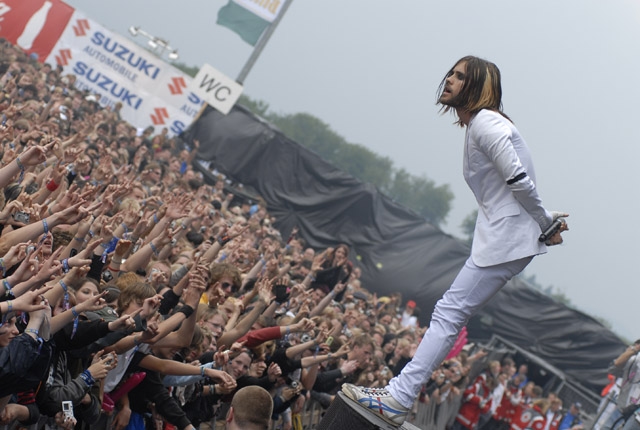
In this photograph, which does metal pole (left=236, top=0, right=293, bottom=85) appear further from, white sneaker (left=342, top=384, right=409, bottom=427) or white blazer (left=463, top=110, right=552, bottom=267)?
white sneaker (left=342, top=384, right=409, bottom=427)

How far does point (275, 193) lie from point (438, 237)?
4.45 meters

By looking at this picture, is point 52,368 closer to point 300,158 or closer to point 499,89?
point 499,89

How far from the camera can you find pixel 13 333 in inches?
179

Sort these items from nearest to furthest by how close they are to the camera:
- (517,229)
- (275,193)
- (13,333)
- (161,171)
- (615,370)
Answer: (13,333), (517,229), (615,370), (161,171), (275,193)

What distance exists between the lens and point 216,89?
22625 mm

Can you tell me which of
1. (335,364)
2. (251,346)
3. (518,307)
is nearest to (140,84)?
(518,307)

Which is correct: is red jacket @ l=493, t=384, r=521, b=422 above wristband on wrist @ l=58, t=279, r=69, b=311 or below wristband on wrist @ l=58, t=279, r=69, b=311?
below

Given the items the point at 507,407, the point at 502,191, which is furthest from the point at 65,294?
the point at 507,407

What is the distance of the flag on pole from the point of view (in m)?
24.9

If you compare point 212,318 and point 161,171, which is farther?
point 161,171

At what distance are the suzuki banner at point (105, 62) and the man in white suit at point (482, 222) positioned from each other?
19097 mm

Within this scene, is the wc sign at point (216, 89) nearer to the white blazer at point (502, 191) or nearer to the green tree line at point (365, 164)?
the white blazer at point (502, 191)

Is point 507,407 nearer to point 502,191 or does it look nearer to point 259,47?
point 259,47

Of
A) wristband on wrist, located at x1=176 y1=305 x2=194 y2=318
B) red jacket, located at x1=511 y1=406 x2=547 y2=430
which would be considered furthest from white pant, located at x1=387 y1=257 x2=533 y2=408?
red jacket, located at x1=511 y1=406 x2=547 y2=430
